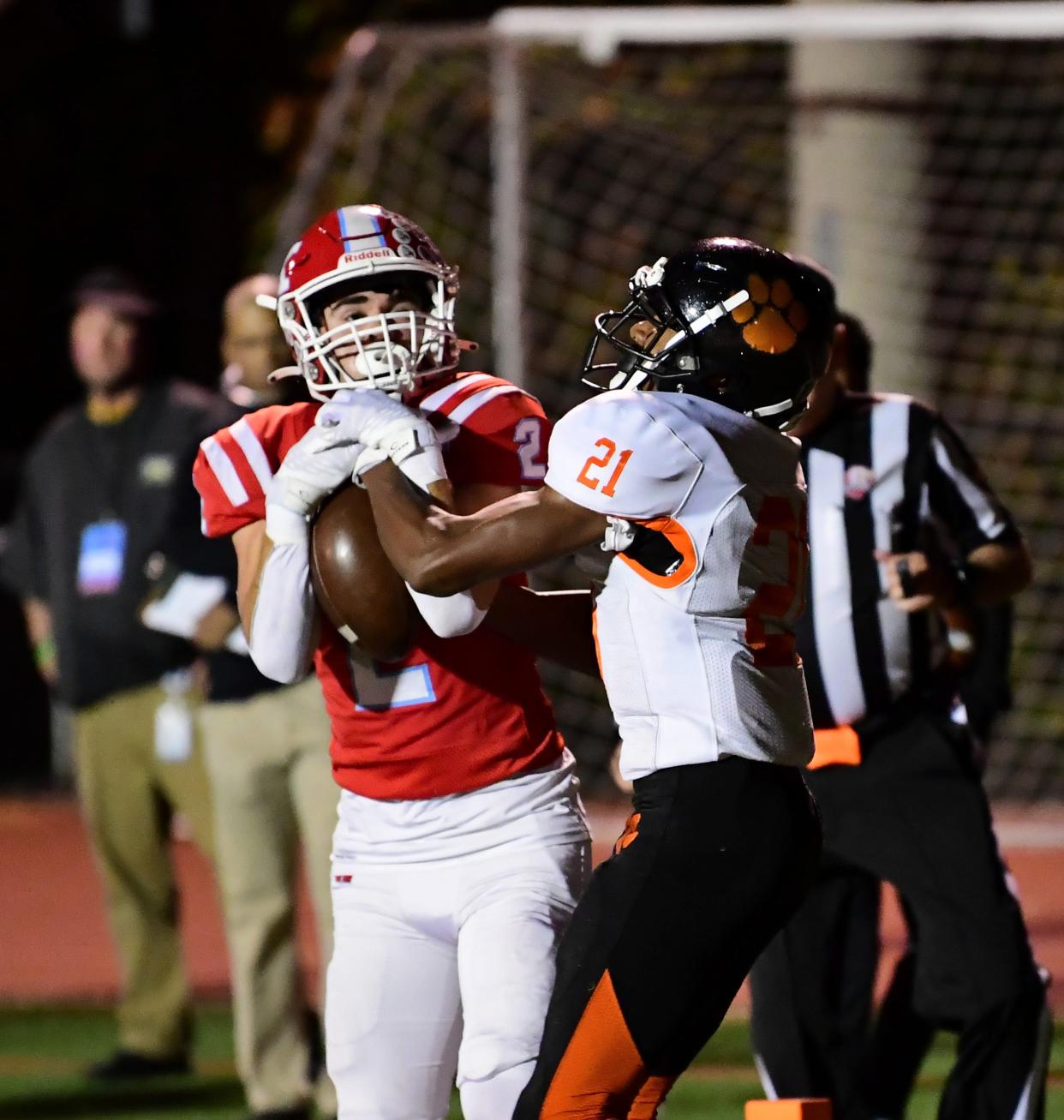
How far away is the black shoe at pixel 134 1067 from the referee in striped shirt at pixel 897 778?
190 cm

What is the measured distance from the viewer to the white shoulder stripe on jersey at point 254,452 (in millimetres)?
3223

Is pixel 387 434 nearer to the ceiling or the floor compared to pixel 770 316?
nearer to the floor

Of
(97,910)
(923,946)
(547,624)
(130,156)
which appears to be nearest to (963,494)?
(923,946)

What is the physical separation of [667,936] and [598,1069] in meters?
0.20

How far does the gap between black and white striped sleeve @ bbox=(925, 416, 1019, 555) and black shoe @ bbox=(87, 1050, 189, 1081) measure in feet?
8.30

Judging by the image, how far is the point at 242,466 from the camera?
3236 millimetres

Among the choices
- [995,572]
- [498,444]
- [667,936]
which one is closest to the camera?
[667,936]

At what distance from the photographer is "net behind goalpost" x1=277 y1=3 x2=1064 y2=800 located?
25.7ft

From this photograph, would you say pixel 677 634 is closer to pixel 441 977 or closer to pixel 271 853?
pixel 441 977

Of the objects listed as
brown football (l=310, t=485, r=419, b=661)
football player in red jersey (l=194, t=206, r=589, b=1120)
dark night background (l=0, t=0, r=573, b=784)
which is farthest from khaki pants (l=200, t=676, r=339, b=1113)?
dark night background (l=0, t=0, r=573, b=784)

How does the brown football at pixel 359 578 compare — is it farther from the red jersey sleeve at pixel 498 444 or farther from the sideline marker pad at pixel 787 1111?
the sideline marker pad at pixel 787 1111

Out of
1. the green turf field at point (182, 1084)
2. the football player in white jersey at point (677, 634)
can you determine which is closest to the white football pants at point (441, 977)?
the football player in white jersey at point (677, 634)

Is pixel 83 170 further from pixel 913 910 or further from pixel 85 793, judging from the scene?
pixel 913 910

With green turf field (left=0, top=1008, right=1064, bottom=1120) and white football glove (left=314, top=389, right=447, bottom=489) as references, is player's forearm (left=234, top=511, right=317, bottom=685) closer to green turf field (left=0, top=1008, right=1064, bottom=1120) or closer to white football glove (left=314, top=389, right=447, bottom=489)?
white football glove (left=314, top=389, right=447, bottom=489)
